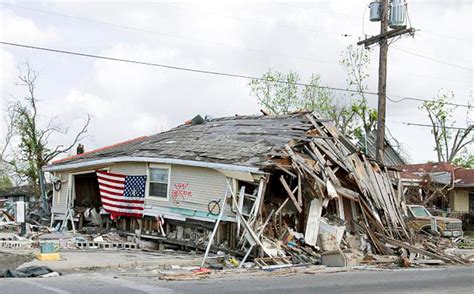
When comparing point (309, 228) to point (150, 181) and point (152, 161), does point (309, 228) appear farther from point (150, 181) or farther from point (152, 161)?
point (150, 181)

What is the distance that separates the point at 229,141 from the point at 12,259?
26.6ft

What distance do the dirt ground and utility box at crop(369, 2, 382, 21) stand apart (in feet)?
51.2

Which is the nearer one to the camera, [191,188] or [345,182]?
[191,188]

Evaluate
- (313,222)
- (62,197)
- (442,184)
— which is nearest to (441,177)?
(442,184)

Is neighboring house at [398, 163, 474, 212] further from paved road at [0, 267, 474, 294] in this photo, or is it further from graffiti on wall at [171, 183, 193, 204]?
paved road at [0, 267, 474, 294]

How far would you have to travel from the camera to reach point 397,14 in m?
24.0

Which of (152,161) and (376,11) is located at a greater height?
(376,11)

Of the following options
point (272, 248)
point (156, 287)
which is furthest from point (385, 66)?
point (156, 287)

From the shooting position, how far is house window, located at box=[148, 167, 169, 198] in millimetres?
20547

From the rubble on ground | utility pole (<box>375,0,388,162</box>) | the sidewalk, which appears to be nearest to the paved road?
the sidewalk

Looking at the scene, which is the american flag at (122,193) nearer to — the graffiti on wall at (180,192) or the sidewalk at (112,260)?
the graffiti on wall at (180,192)

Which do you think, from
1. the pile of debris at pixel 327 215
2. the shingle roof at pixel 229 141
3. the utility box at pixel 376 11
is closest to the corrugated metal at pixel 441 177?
the utility box at pixel 376 11

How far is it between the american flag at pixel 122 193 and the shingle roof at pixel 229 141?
2.66ft

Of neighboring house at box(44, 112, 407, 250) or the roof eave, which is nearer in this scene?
the roof eave
